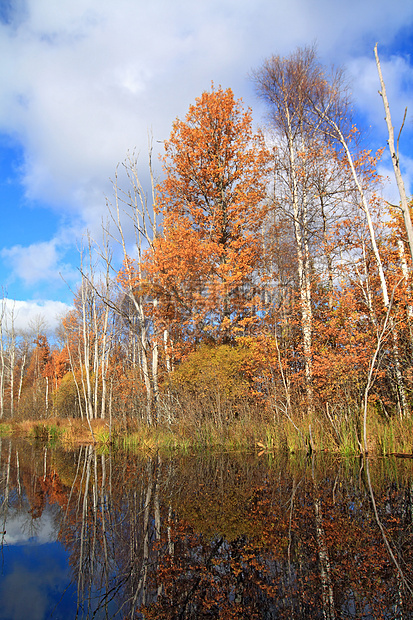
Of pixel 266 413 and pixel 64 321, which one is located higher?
pixel 64 321

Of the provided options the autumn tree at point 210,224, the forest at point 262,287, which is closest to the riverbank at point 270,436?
the forest at point 262,287

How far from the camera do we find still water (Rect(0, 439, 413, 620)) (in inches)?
87.0

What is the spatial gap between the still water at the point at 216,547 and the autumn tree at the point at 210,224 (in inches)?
303

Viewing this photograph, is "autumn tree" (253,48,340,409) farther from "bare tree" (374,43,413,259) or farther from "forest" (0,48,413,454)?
"bare tree" (374,43,413,259)

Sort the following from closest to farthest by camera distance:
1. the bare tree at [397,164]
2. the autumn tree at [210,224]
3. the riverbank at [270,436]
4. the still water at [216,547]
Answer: the still water at [216,547] → the bare tree at [397,164] → the riverbank at [270,436] → the autumn tree at [210,224]

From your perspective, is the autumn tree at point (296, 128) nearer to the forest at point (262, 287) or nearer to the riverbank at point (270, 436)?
the forest at point (262, 287)

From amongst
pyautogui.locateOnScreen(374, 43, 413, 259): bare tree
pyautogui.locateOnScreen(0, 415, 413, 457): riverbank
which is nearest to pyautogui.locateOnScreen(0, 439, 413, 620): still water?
pyautogui.locateOnScreen(0, 415, 413, 457): riverbank

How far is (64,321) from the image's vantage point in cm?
2384

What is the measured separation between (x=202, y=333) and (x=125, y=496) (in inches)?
351

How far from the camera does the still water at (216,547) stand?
7.25 ft

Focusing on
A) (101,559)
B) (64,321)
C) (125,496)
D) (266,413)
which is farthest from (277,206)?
(64,321)

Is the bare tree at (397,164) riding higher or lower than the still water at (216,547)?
higher

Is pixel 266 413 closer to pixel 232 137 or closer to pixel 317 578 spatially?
pixel 317 578

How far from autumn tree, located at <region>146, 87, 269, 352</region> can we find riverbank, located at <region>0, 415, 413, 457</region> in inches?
155
